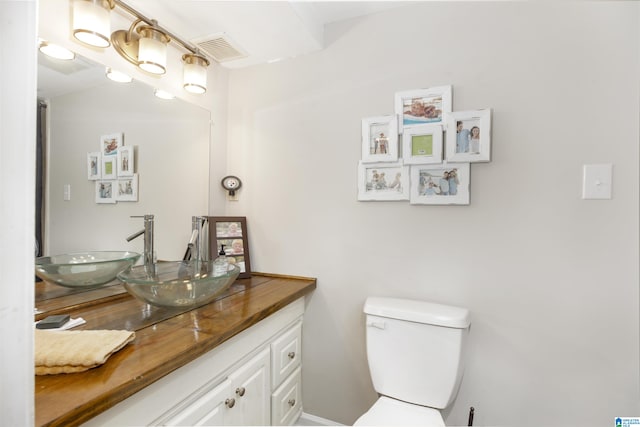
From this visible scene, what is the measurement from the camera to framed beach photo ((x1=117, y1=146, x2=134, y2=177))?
4.19 ft

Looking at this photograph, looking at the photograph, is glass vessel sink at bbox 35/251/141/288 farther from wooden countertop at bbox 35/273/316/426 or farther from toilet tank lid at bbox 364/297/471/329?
toilet tank lid at bbox 364/297/471/329

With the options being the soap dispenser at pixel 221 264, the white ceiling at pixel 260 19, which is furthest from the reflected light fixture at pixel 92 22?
the soap dispenser at pixel 221 264

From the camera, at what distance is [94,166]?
1.17 meters

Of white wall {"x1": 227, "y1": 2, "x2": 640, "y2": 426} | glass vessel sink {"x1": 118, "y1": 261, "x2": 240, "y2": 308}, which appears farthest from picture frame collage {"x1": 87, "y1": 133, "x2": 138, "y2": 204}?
white wall {"x1": 227, "y1": 2, "x2": 640, "y2": 426}

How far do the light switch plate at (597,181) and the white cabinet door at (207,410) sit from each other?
159cm

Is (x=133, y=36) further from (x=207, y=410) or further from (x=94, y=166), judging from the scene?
(x=207, y=410)

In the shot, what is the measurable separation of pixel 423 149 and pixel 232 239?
3.85ft

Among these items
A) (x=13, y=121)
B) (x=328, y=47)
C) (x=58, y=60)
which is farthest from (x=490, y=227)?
(x=58, y=60)

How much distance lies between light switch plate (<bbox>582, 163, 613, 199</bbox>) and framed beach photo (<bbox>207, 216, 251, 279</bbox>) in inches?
65.4

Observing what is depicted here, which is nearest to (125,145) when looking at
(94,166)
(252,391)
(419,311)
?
(94,166)

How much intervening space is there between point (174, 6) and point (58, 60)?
539 mm

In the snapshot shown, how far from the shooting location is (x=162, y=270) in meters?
1.48

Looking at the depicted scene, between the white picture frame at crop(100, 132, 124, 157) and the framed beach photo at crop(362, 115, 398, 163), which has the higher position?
the framed beach photo at crop(362, 115, 398, 163)

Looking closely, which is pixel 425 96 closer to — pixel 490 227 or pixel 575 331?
pixel 490 227
